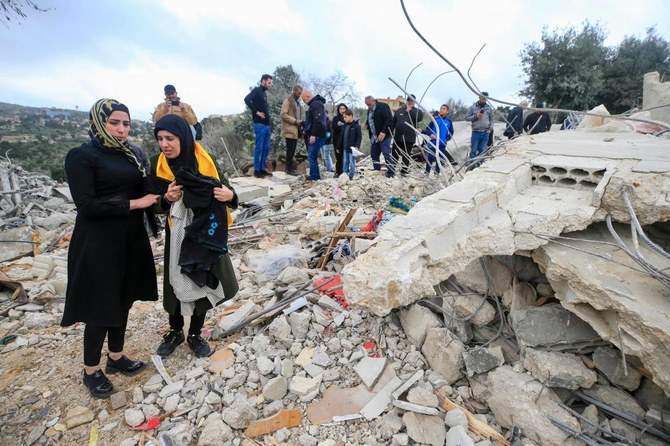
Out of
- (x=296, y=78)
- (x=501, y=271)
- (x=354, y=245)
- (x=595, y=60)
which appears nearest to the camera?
(x=501, y=271)

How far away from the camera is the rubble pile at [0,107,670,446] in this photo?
191 centimetres

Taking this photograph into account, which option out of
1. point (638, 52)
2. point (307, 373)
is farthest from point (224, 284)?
point (638, 52)

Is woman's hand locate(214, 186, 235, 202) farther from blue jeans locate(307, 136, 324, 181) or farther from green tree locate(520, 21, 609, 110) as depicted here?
green tree locate(520, 21, 609, 110)

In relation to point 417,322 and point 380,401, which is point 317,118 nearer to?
point 417,322

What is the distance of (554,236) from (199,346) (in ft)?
8.89

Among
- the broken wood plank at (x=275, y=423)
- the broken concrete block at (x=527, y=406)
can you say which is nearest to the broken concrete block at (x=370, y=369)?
the broken wood plank at (x=275, y=423)

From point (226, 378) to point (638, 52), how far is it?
24138mm

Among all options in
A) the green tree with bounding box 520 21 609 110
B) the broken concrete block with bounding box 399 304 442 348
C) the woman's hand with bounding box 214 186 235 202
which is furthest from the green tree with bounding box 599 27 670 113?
the woman's hand with bounding box 214 186 235 202

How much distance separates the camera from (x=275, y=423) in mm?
2072

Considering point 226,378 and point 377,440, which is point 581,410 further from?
point 226,378

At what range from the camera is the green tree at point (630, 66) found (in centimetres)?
1684

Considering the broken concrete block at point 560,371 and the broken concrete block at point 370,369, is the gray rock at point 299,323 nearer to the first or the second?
the broken concrete block at point 370,369

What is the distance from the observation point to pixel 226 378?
244 cm

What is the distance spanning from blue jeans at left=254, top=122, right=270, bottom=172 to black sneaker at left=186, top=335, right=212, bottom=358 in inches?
199
